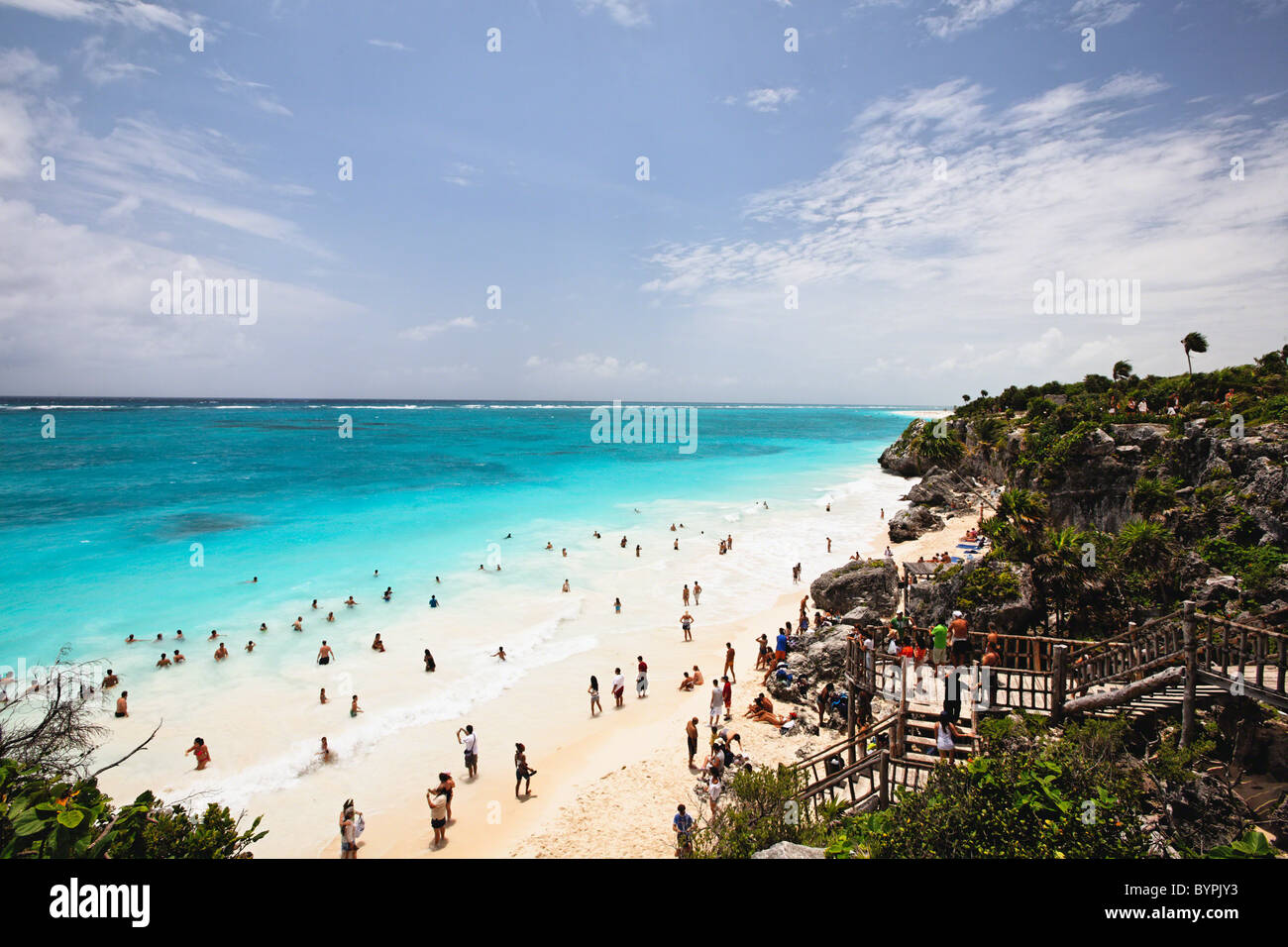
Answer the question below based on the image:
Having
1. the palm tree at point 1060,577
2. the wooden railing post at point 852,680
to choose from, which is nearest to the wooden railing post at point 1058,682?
the wooden railing post at point 852,680

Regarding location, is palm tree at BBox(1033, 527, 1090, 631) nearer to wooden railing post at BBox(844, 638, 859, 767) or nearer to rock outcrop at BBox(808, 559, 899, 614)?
wooden railing post at BBox(844, 638, 859, 767)

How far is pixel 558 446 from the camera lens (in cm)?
12044

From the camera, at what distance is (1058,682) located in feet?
38.1

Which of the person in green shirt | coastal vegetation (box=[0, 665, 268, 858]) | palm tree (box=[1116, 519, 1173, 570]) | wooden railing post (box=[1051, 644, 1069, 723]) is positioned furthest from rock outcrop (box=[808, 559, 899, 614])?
coastal vegetation (box=[0, 665, 268, 858])

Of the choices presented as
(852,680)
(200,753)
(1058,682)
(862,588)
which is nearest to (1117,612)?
(1058,682)

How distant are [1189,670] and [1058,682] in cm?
215

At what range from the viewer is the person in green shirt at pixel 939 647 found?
14539 millimetres

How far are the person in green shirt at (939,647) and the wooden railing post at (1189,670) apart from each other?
4.42 m

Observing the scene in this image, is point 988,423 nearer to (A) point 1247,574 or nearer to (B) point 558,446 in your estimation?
(A) point 1247,574

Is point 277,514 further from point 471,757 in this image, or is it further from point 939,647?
point 939,647

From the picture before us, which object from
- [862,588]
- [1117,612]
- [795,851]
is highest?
[1117,612]

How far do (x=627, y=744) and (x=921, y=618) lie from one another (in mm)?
10232

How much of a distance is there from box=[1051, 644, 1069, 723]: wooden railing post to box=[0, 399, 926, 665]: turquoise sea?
26478mm

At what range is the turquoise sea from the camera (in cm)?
2991
